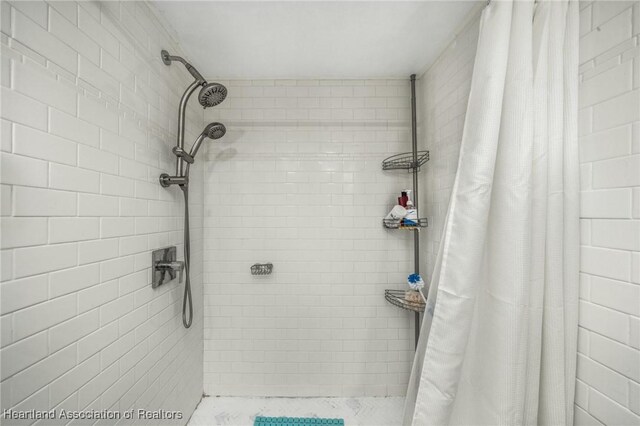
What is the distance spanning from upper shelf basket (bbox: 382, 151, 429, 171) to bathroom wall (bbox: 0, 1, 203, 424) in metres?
1.18

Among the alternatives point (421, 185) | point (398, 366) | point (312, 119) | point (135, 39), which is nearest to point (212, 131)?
point (135, 39)

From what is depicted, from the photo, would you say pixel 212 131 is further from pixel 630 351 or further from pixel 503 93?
pixel 630 351

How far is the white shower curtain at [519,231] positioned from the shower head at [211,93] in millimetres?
1000

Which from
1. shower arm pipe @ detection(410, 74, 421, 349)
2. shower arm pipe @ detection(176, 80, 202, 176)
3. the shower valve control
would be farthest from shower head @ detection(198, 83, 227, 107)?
shower arm pipe @ detection(410, 74, 421, 349)

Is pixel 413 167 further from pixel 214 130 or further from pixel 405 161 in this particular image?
pixel 214 130

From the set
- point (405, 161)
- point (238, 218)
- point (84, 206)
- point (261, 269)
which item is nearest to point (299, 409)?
point (261, 269)

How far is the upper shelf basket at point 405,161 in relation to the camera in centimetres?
144

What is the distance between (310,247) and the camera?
1.57 m

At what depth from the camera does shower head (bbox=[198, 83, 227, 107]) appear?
1080mm

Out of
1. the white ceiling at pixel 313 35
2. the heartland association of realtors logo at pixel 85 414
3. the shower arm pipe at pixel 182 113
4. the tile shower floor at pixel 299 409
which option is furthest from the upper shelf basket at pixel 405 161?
the heartland association of realtors logo at pixel 85 414

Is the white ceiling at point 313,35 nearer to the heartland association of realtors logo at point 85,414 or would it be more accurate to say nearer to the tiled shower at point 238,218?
the tiled shower at point 238,218

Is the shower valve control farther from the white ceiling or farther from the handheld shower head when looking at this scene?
the white ceiling

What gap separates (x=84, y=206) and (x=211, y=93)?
0.66 metres

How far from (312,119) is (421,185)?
79 cm
